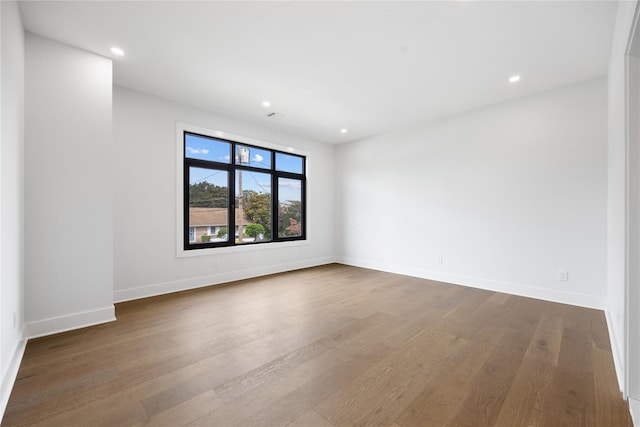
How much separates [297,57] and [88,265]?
9.55ft

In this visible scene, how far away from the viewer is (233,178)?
4.56 meters

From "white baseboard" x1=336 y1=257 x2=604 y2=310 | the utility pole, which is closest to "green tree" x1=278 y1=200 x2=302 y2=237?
the utility pole

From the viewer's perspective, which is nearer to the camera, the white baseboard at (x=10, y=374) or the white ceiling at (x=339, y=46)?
the white baseboard at (x=10, y=374)

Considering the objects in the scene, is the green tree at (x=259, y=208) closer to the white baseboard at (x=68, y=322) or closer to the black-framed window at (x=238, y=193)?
the black-framed window at (x=238, y=193)

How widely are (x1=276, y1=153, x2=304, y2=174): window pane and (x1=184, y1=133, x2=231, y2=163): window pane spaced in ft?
3.45

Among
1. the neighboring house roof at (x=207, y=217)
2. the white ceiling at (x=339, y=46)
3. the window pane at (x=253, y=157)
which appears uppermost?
the white ceiling at (x=339, y=46)

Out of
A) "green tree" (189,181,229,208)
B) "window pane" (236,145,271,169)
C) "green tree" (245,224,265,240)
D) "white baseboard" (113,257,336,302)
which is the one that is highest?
"window pane" (236,145,271,169)

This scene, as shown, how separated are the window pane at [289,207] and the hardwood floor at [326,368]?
2241 millimetres

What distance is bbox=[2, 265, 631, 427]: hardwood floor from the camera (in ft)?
4.99

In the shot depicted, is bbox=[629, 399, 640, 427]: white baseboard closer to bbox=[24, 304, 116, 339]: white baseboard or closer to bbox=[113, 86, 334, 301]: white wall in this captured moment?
bbox=[24, 304, 116, 339]: white baseboard

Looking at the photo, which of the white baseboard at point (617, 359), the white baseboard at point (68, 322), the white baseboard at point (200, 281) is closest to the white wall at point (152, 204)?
the white baseboard at point (200, 281)

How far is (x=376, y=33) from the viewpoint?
2418mm

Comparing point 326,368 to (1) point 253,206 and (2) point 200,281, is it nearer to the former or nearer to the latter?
(2) point 200,281

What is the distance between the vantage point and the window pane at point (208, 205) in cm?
411
